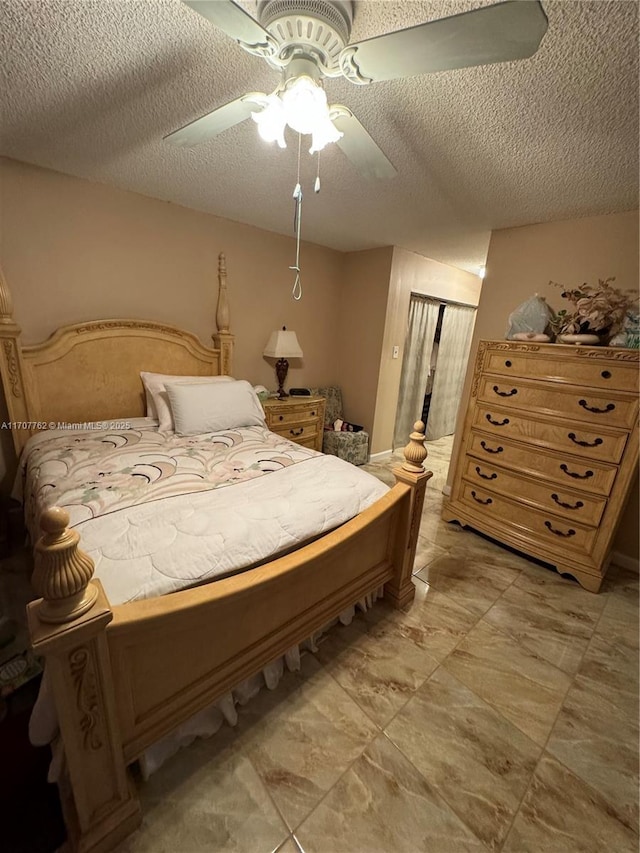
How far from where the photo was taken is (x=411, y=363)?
158 inches

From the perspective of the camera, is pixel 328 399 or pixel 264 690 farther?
pixel 328 399

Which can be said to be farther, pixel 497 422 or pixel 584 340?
pixel 497 422

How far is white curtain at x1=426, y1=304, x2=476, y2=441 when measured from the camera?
432 cm

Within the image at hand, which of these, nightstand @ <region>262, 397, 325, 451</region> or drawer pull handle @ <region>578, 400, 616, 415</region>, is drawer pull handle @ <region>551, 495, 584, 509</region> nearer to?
drawer pull handle @ <region>578, 400, 616, 415</region>

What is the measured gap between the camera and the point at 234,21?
765mm


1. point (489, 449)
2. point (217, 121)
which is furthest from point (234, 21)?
point (489, 449)

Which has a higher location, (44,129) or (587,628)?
(44,129)

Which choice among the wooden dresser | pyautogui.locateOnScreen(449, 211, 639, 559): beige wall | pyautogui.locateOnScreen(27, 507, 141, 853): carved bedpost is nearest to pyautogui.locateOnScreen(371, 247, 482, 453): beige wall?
pyautogui.locateOnScreen(449, 211, 639, 559): beige wall

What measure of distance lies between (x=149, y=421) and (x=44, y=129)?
1.59 meters

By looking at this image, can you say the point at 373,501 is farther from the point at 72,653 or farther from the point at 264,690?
the point at 72,653

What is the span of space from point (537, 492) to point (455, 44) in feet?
7.34

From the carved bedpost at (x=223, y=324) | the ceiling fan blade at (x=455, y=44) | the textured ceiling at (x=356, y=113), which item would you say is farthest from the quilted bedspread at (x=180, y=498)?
the textured ceiling at (x=356, y=113)

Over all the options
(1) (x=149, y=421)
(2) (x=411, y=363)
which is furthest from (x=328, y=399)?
(1) (x=149, y=421)

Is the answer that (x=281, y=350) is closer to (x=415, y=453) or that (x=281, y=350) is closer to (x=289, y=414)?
(x=289, y=414)
